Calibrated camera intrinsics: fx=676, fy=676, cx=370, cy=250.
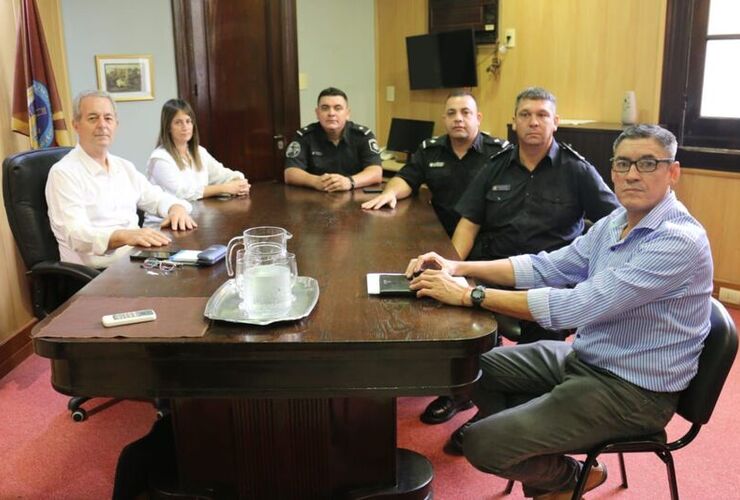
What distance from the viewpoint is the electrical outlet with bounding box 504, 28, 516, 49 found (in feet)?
14.8

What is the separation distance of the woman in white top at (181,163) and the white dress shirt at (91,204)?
0.30 metres

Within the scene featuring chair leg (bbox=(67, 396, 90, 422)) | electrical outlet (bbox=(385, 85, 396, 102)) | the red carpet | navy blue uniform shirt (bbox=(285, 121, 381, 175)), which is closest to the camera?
the red carpet

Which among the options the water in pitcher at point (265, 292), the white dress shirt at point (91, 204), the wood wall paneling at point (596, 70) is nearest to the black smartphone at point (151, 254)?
the white dress shirt at point (91, 204)

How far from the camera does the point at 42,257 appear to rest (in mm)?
2551

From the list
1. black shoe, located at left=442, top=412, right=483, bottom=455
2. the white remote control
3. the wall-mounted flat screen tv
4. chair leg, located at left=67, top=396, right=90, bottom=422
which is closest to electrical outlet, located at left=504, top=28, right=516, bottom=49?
the wall-mounted flat screen tv

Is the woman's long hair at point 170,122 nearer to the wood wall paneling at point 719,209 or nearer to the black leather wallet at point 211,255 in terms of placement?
the black leather wallet at point 211,255

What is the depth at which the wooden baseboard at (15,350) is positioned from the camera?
3.05 metres

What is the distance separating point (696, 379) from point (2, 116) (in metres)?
3.02

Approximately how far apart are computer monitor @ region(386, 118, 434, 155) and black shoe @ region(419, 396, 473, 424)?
112 inches

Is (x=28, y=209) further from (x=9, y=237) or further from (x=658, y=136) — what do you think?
(x=658, y=136)

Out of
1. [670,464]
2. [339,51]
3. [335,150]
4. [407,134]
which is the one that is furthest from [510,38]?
[670,464]

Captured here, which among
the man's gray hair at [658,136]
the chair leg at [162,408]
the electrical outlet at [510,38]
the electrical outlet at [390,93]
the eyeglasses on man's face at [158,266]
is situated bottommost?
the chair leg at [162,408]

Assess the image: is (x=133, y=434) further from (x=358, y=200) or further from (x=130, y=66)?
(x=130, y=66)

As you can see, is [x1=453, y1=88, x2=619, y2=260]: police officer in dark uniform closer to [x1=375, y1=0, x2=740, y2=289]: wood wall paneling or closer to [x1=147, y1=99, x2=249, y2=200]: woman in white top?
[x1=147, y1=99, x2=249, y2=200]: woman in white top
